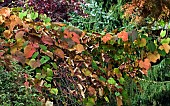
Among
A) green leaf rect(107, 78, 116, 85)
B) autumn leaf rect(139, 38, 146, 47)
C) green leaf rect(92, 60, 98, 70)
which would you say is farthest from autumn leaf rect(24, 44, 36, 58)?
autumn leaf rect(139, 38, 146, 47)

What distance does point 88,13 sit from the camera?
4.42m

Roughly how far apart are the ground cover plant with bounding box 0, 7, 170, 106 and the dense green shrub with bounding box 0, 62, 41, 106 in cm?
11

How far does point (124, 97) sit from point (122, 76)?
0.22 meters

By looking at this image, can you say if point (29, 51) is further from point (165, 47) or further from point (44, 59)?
point (165, 47)

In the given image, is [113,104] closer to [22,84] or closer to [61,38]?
[61,38]

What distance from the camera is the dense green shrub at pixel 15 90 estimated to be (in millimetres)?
1800

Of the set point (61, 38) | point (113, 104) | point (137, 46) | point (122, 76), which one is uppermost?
point (61, 38)

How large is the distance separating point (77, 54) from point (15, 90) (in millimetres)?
688

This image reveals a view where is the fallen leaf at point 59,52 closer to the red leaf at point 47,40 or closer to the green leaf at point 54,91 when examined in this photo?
the red leaf at point 47,40

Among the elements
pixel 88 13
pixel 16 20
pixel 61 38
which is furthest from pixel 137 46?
pixel 88 13

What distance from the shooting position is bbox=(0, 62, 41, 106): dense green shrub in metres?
1.80

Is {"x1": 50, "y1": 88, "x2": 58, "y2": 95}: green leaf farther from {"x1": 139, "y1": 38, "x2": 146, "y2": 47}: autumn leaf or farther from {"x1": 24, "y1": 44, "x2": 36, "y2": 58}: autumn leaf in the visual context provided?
{"x1": 139, "y1": 38, "x2": 146, "y2": 47}: autumn leaf

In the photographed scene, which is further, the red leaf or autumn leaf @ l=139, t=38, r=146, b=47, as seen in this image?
autumn leaf @ l=139, t=38, r=146, b=47

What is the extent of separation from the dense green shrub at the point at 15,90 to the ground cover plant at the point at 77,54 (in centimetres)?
11
